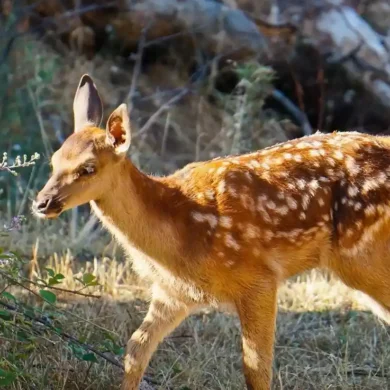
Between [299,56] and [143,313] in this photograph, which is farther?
[299,56]

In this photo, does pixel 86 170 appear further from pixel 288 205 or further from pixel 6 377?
pixel 288 205

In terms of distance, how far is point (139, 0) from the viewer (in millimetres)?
9969

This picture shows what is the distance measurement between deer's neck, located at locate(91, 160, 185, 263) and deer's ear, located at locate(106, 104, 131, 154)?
0.14m

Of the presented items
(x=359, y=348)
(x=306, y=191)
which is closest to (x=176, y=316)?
(x=306, y=191)

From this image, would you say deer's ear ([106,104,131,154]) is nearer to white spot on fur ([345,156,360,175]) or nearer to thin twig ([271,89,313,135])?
white spot on fur ([345,156,360,175])

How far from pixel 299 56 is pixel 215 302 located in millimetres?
5408

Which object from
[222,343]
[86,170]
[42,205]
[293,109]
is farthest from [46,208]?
[293,109]

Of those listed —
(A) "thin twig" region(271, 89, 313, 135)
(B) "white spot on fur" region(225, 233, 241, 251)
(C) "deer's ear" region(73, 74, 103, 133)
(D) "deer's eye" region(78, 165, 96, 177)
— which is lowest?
(A) "thin twig" region(271, 89, 313, 135)

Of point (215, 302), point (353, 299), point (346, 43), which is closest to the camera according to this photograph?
point (215, 302)

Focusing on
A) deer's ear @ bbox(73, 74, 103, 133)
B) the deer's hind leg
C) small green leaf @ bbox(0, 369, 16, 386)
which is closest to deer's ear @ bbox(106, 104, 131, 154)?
deer's ear @ bbox(73, 74, 103, 133)

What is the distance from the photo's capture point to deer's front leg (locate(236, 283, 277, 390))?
16.0ft

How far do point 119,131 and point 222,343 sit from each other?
74.6 inches

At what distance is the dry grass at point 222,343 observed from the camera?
201 inches

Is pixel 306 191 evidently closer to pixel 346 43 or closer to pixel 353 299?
pixel 353 299
